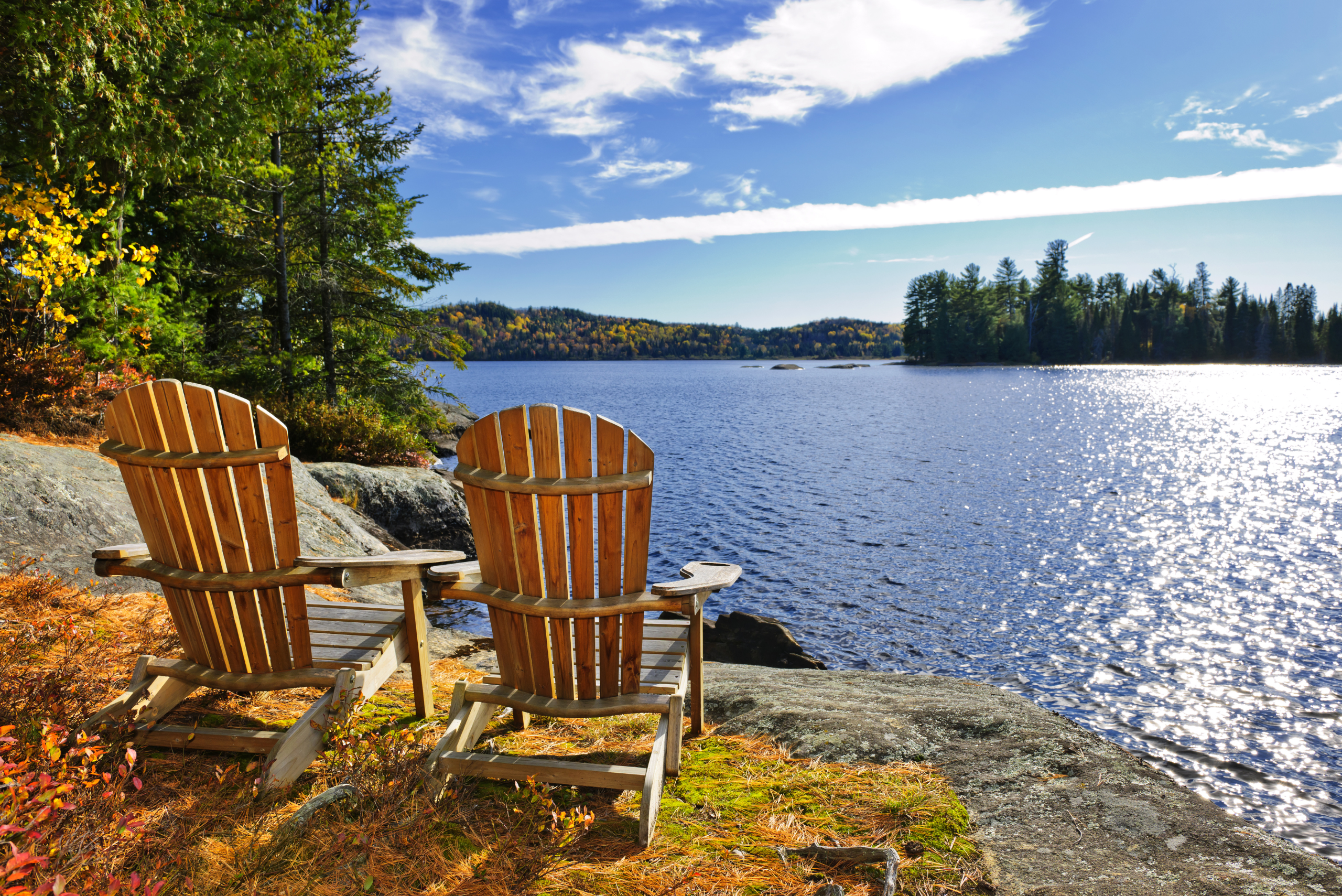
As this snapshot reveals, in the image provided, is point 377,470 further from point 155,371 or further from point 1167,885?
point 1167,885

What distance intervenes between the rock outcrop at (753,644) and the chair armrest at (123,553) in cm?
544

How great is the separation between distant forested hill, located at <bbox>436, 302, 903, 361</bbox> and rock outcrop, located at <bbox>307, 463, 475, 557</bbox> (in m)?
123

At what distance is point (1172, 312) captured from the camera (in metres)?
92.1

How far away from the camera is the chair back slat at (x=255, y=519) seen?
8.33 ft

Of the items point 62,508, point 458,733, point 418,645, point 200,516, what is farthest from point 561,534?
point 62,508

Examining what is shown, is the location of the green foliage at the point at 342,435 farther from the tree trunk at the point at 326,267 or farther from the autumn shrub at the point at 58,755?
the autumn shrub at the point at 58,755

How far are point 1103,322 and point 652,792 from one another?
113216mm

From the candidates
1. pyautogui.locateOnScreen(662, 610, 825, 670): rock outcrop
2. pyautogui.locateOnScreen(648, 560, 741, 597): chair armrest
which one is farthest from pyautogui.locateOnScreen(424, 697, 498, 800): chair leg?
pyautogui.locateOnScreen(662, 610, 825, 670): rock outcrop

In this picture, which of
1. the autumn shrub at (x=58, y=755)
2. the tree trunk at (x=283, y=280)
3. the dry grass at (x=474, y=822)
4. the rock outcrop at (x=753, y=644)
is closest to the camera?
the autumn shrub at (x=58, y=755)

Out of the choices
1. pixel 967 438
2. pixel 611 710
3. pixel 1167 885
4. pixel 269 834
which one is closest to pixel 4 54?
pixel 269 834

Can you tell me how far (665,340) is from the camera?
159375 millimetres

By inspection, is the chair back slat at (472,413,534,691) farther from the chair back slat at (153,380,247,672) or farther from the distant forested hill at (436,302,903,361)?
the distant forested hill at (436,302,903,361)

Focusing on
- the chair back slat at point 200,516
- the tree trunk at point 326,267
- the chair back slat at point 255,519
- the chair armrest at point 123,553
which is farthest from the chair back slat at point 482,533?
the tree trunk at point 326,267

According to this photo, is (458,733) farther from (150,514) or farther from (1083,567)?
(1083,567)
